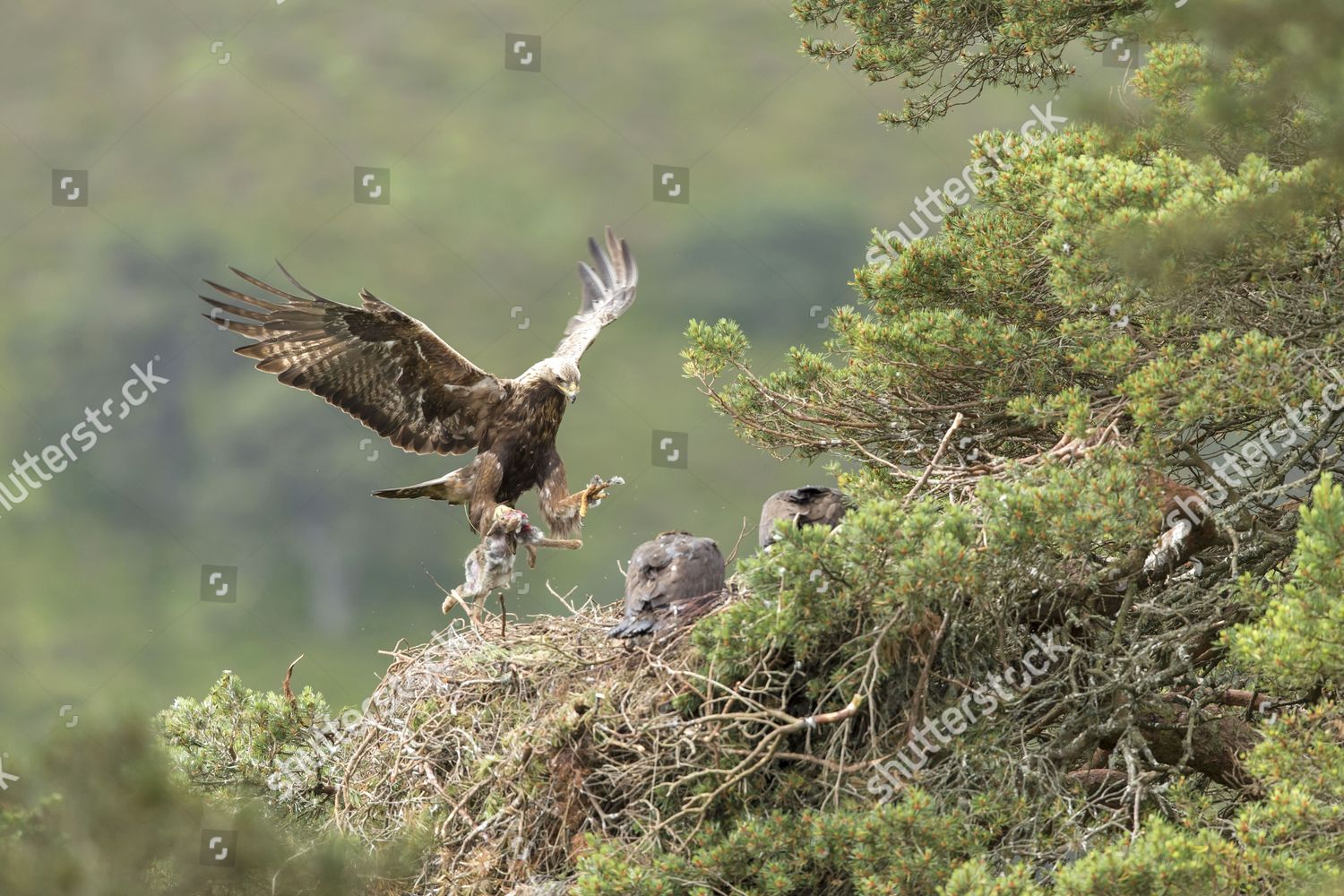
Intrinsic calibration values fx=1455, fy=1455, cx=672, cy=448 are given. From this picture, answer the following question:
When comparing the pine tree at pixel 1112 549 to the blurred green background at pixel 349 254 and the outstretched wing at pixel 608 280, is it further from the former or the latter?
the blurred green background at pixel 349 254

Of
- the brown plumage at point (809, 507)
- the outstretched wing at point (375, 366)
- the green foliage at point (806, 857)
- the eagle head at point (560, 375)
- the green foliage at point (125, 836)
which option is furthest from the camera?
the eagle head at point (560, 375)

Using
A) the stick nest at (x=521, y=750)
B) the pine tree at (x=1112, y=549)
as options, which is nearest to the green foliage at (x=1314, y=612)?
the pine tree at (x=1112, y=549)

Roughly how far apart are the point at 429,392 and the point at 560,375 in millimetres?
772

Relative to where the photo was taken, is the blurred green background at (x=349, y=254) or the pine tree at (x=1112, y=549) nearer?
the pine tree at (x=1112, y=549)

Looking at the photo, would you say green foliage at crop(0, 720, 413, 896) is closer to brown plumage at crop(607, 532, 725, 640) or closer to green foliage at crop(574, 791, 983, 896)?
green foliage at crop(574, 791, 983, 896)

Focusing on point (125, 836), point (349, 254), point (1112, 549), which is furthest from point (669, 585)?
point (349, 254)

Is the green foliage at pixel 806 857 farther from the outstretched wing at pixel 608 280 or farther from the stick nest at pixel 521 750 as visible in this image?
the outstretched wing at pixel 608 280

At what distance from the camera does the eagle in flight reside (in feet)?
25.9

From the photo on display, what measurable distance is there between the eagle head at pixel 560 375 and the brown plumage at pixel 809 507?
6.41 feet

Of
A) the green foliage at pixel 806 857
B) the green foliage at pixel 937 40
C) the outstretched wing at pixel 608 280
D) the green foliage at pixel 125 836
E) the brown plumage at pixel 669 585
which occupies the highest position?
the outstretched wing at pixel 608 280

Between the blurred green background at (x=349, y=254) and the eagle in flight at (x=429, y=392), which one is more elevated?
the blurred green background at (x=349, y=254)

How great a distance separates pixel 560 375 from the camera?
8211 mm

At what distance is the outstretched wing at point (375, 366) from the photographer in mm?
7844

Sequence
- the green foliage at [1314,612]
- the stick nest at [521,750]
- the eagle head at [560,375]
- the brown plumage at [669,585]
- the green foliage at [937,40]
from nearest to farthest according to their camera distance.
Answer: the green foliage at [1314,612]
the stick nest at [521,750]
the brown plumage at [669,585]
the green foliage at [937,40]
the eagle head at [560,375]
